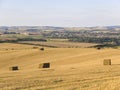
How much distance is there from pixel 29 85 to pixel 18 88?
2.98 feet

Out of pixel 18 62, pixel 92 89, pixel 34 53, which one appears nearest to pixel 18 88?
pixel 92 89

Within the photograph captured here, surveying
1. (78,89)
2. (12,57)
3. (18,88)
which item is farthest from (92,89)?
(12,57)

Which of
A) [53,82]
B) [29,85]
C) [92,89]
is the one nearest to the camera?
[92,89]

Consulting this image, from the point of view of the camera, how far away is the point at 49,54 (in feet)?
159

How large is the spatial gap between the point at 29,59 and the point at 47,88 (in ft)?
90.0

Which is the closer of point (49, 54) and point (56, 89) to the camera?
point (56, 89)

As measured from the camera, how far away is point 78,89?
47.9 ft

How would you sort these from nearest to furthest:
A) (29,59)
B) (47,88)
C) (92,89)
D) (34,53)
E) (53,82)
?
(92,89), (47,88), (53,82), (29,59), (34,53)

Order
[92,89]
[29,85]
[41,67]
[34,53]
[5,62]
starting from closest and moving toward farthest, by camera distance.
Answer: [92,89] → [29,85] → [41,67] → [5,62] → [34,53]

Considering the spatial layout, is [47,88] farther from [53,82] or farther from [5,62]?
[5,62]

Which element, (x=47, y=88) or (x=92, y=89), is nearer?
(x=92, y=89)

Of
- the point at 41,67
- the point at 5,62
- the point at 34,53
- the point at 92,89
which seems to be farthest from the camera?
the point at 34,53

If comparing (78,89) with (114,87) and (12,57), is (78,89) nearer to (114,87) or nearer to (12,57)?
(114,87)

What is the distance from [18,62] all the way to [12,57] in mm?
4461
